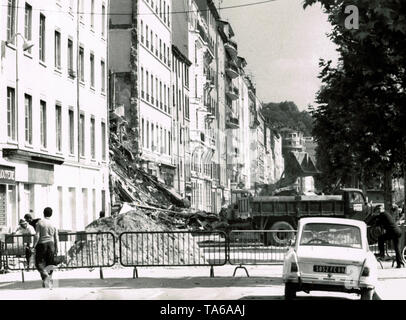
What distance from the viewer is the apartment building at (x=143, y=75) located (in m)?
65.3

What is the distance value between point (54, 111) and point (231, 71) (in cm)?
7764

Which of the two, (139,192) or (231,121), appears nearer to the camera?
(139,192)

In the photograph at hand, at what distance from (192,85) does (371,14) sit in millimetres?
70508

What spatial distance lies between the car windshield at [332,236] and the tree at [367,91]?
3.61 meters

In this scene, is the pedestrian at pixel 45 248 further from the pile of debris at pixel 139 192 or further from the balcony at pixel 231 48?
the balcony at pixel 231 48

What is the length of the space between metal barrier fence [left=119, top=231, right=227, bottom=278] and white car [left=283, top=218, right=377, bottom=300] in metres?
7.47

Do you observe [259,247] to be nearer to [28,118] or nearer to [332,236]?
[332,236]

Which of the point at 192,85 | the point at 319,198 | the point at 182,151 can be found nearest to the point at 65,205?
the point at 319,198

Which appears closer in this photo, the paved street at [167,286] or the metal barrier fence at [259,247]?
the paved street at [167,286]

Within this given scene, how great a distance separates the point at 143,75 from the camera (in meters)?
67.3

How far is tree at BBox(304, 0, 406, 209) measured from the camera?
18.3 meters

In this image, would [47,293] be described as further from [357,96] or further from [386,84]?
[357,96]

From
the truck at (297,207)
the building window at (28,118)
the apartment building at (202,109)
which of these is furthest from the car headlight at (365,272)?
the apartment building at (202,109)

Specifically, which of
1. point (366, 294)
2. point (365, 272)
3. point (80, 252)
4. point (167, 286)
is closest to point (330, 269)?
point (365, 272)
